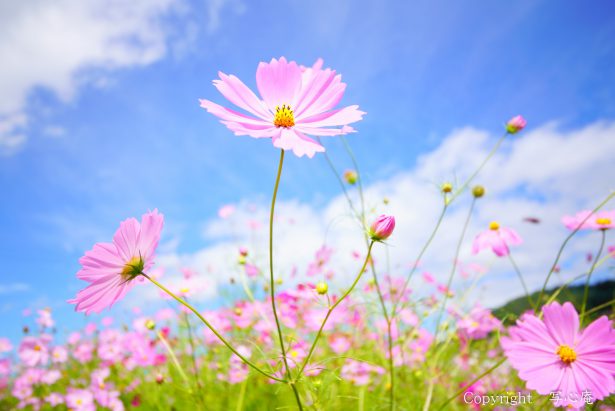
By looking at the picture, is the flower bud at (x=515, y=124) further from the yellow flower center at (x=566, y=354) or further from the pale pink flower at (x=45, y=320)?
the pale pink flower at (x=45, y=320)

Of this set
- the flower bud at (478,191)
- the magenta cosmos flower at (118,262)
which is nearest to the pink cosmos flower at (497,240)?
the flower bud at (478,191)

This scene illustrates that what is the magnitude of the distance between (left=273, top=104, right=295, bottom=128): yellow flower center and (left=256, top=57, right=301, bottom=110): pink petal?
3 centimetres

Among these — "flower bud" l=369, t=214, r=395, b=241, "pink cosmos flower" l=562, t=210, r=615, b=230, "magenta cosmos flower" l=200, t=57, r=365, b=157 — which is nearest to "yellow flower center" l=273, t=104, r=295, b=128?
"magenta cosmos flower" l=200, t=57, r=365, b=157

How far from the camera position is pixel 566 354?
97cm

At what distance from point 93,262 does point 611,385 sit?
1032 millimetres

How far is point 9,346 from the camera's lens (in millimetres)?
3678

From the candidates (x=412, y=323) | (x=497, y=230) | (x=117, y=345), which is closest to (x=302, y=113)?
(x=497, y=230)

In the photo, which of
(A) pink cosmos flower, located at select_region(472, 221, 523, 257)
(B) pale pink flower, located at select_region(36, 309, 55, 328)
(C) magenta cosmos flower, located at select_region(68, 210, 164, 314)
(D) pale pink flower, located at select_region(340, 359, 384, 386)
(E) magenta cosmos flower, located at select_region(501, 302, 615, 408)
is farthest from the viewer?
(B) pale pink flower, located at select_region(36, 309, 55, 328)

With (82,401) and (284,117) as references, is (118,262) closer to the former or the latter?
(284,117)

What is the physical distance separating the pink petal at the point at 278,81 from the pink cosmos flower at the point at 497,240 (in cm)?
98

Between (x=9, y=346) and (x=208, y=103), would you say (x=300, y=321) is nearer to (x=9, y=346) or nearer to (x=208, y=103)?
(x=208, y=103)

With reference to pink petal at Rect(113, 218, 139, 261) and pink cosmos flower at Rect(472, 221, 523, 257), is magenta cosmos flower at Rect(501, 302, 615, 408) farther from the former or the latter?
pink petal at Rect(113, 218, 139, 261)

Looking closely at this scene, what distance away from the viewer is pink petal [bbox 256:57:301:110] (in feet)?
2.64

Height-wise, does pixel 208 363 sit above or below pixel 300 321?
below
